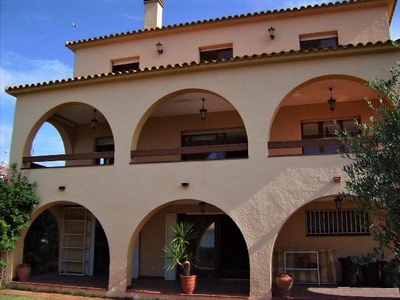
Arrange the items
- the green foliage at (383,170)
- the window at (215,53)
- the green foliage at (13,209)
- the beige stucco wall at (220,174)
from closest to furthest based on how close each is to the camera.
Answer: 1. the green foliage at (383,170)
2. the beige stucco wall at (220,174)
3. the green foliage at (13,209)
4. the window at (215,53)

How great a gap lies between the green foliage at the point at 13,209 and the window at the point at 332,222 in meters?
9.13

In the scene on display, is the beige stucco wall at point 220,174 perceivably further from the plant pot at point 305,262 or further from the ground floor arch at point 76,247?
the ground floor arch at point 76,247

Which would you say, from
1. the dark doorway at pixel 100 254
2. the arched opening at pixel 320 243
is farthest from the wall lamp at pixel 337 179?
the dark doorway at pixel 100 254

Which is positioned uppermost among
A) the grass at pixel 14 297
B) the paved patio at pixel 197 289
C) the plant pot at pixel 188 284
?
the plant pot at pixel 188 284

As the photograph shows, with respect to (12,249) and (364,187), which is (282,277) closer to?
(364,187)

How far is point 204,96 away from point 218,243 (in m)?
5.23

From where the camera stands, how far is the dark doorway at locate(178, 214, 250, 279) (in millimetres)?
13633

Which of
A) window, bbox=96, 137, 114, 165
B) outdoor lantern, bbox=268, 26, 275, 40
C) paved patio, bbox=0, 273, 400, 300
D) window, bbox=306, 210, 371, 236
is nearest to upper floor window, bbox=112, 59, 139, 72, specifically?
window, bbox=96, 137, 114, 165

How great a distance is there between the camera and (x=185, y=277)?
10820 mm

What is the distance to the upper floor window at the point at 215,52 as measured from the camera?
50.1 ft

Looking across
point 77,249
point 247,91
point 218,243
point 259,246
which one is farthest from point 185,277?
point 77,249

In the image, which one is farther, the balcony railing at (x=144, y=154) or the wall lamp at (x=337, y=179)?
the balcony railing at (x=144, y=154)

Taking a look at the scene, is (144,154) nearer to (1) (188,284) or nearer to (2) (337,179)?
(1) (188,284)

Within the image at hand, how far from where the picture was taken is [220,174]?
10922 mm
